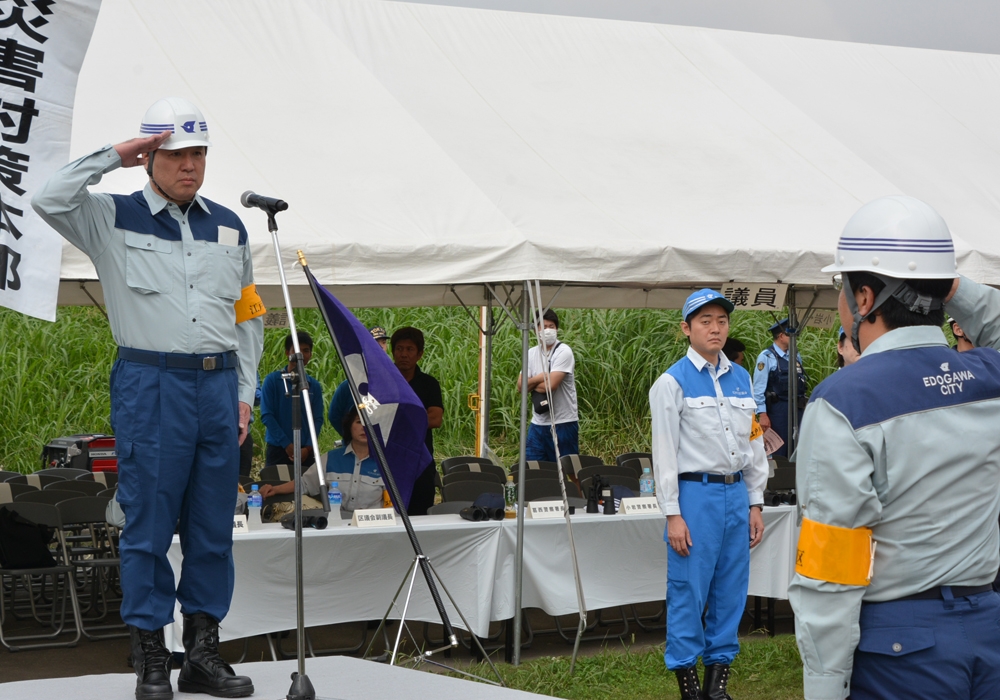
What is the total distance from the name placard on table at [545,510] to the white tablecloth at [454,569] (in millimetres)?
81

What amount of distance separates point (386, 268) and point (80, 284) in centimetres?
293

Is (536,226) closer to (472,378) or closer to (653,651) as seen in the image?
(653,651)

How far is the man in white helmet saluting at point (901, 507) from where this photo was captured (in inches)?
75.0

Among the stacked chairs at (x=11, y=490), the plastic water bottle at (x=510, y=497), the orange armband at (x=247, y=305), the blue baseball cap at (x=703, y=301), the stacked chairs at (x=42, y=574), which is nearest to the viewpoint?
the orange armband at (x=247, y=305)

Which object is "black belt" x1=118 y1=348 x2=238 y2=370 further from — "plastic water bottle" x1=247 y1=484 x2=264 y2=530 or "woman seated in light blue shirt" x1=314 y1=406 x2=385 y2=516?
"woman seated in light blue shirt" x1=314 y1=406 x2=385 y2=516

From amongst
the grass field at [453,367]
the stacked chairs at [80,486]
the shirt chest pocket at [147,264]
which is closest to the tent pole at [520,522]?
the shirt chest pocket at [147,264]

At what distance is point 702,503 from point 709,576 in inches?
12.5

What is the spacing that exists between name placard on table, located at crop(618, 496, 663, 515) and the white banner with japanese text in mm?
3265

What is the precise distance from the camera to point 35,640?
646cm

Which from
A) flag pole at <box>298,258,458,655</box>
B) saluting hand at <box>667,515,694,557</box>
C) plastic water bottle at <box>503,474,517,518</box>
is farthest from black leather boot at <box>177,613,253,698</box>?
plastic water bottle at <box>503,474,517,518</box>

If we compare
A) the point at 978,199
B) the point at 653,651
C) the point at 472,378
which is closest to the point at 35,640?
the point at 653,651

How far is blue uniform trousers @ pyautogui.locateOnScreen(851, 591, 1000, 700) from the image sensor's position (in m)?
1.90

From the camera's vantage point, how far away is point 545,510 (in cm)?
598

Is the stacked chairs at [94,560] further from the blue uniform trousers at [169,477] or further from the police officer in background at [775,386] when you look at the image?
the police officer in background at [775,386]
